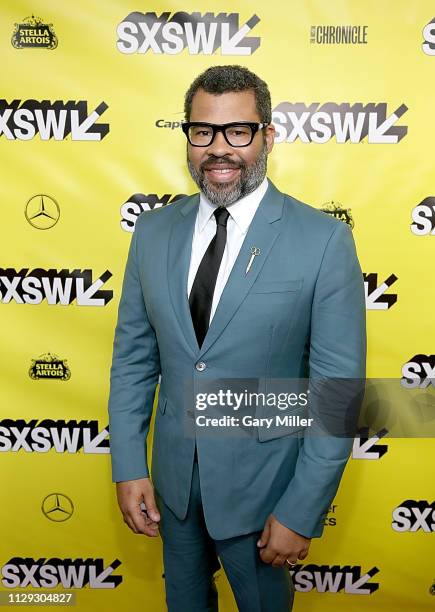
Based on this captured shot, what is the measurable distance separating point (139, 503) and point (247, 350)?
0.53m

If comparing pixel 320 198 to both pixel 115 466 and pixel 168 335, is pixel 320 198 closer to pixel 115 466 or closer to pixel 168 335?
pixel 168 335

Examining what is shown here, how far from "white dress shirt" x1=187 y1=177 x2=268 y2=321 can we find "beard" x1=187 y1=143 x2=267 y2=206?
0.09 ft

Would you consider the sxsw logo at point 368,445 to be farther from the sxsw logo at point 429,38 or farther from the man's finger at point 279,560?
the sxsw logo at point 429,38

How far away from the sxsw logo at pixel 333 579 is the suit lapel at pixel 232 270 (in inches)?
52.2

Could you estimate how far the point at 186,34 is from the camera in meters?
1.87

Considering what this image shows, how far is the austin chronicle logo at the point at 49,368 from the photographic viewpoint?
2.11 meters

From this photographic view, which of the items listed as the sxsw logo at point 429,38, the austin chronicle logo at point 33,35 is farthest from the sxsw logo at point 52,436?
the sxsw logo at point 429,38

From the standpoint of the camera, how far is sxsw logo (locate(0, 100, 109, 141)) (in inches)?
76.0

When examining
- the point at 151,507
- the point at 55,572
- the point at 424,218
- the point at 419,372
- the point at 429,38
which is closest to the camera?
the point at 151,507

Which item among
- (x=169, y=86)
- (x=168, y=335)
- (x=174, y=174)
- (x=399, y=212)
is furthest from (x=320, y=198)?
(x=168, y=335)

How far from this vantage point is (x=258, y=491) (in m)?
1.46

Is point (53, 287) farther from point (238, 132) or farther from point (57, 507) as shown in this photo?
point (238, 132)

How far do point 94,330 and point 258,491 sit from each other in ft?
3.00

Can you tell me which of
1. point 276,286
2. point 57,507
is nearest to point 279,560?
point 276,286
